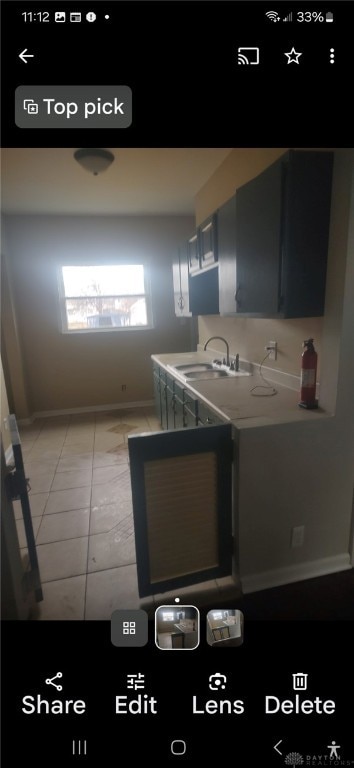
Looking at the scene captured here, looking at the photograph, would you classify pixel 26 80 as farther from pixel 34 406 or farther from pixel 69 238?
pixel 34 406

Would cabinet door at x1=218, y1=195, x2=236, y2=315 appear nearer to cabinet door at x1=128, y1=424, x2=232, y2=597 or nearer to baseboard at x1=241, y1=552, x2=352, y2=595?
cabinet door at x1=128, y1=424, x2=232, y2=597

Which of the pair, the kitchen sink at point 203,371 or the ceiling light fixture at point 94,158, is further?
the kitchen sink at point 203,371

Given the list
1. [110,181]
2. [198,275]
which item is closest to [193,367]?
[198,275]

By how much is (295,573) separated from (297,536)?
19 centimetres

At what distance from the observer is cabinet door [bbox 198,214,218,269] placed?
7.48 ft

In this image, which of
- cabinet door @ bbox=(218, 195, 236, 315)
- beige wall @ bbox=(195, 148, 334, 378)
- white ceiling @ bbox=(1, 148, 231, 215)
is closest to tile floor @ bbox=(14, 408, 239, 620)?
beige wall @ bbox=(195, 148, 334, 378)

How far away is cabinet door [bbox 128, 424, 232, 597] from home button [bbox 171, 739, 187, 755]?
67 cm

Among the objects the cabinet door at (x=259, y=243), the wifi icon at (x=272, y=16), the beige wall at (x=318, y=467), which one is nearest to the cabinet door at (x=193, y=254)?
the cabinet door at (x=259, y=243)

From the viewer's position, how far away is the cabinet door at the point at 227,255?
1.94 metres

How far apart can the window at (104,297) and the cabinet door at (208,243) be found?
193 centimetres

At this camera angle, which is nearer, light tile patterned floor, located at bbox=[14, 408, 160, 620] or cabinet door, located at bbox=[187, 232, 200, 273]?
light tile patterned floor, located at bbox=[14, 408, 160, 620]

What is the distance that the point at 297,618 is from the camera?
1327 mm

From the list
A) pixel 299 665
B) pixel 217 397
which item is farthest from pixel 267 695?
pixel 217 397

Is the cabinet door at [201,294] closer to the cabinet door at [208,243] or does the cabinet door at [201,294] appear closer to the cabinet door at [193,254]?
the cabinet door at [193,254]
